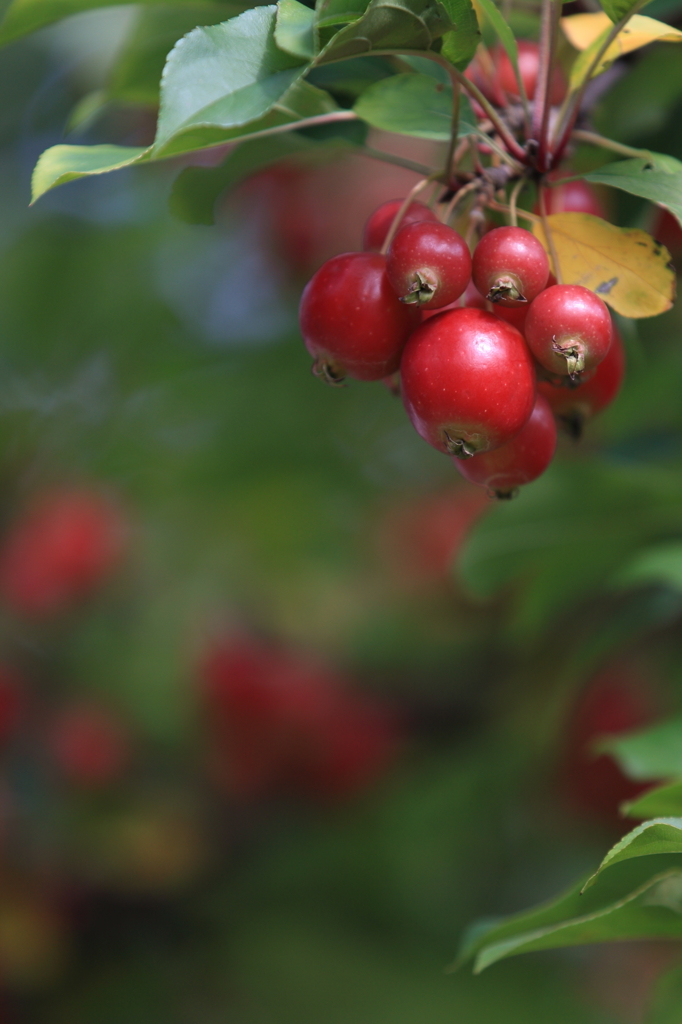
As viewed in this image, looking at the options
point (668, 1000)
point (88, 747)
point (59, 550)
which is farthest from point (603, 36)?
point (59, 550)

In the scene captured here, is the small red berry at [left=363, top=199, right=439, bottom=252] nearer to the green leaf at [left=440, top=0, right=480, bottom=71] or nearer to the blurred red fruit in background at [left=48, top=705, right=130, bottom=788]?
the green leaf at [left=440, top=0, right=480, bottom=71]

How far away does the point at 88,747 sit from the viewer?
1892 millimetres

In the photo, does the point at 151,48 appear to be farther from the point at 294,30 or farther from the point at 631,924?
the point at 631,924

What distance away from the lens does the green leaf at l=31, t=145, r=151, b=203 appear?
22.1 inches

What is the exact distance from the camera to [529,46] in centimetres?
87

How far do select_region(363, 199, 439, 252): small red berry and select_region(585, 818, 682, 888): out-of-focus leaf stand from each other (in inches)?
15.7

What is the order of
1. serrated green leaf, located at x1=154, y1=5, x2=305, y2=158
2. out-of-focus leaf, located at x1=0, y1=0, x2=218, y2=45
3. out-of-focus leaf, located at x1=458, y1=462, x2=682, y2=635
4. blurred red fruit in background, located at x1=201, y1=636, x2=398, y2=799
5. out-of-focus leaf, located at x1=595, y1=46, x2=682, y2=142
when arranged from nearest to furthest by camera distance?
serrated green leaf, located at x1=154, y1=5, x2=305, y2=158 < out-of-focus leaf, located at x1=0, y1=0, x2=218, y2=45 < out-of-focus leaf, located at x1=595, y1=46, x2=682, y2=142 < out-of-focus leaf, located at x1=458, y1=462, x2=682, y2=635 < blurred red fruit in background, located at x1=201, y1=636, x2=398, y2=799

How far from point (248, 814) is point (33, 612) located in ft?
2.12

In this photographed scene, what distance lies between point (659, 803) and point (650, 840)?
0.18m

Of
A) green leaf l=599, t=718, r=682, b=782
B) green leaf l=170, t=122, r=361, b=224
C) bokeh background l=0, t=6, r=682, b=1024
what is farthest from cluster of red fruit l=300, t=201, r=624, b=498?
bokeh background l=0, t=6, r=682, b=1024

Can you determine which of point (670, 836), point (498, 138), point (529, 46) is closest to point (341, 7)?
point (498, 138)

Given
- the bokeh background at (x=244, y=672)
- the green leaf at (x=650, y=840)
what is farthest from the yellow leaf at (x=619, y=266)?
the bokeh background at (x=244, y=672)

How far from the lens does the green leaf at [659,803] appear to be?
0.66 meters

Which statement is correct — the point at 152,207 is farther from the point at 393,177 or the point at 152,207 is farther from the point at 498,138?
the point at 498,138
